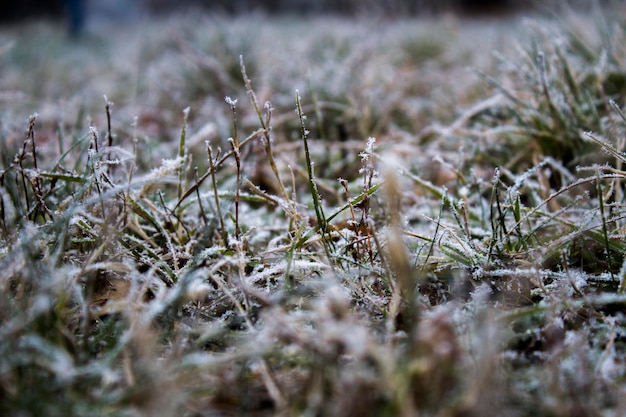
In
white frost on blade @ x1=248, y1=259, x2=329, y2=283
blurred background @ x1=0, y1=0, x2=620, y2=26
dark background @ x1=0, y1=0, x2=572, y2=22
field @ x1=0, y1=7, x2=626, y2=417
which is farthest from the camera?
dark background @ x1=0, y1=0, x2=572, y2=22

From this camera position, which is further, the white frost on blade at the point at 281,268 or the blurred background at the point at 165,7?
the blurred background at the point at 165,7

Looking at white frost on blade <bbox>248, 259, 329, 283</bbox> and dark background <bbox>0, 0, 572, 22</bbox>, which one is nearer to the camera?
white frost on blade <bbox>248, 259, 329, 283</bbox>

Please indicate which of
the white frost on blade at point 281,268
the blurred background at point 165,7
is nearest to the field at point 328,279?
the white frost on blade at point 281,268

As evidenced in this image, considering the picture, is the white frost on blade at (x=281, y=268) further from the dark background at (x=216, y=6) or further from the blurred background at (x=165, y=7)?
the dark background at (x=216, y=6)

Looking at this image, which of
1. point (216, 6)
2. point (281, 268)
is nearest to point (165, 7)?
point (216, 6)

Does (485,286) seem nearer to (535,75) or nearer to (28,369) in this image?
(28,369)

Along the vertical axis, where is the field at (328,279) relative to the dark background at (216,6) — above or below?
below

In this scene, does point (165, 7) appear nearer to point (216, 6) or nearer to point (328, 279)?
point (216, 6)

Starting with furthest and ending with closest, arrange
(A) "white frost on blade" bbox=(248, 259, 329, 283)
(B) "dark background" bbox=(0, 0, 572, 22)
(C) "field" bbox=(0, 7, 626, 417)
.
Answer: (B) "dark background" bbox=(0, 0, 572, 22) → (A) "white frost on blade" bbox=(248, 259, 329, 283) → (C) "field" bbox=(0, 7, 626, 417)

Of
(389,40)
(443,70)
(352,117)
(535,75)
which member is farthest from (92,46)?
(535,75)

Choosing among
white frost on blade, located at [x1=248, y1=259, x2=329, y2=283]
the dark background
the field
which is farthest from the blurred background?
white frost on blade, located at [x1=248, y1=259, x2=329, y2=283]

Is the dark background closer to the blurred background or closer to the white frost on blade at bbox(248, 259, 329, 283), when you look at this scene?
the blurred background
